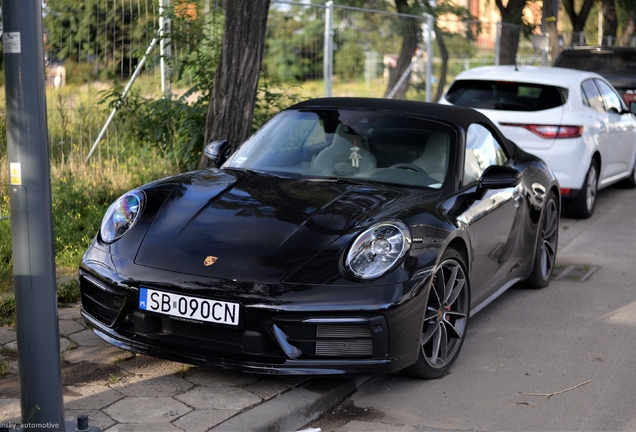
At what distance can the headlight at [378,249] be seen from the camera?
13.6ft

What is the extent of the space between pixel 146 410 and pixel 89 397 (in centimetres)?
31

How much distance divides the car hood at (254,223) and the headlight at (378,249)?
0.10 metres

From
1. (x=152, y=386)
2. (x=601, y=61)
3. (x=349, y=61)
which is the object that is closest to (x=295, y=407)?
(x=152, y=386)

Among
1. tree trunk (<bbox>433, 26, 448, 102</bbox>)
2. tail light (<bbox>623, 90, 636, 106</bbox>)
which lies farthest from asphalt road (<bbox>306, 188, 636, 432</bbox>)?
tree trunk (<bbox>433, 26, 448, 102</bbox>)

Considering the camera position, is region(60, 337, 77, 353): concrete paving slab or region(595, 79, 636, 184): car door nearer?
region(60, 337, 77, 353): concrete paving slab

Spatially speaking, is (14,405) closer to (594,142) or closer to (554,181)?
(554,181)

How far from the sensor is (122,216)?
4652 mm

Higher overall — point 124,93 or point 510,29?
point 510,29

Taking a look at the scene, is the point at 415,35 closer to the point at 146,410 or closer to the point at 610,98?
the point at 610,98

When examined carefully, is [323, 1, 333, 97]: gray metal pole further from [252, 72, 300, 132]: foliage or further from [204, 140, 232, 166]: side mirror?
[204, 140, 232, 166]: side mirror

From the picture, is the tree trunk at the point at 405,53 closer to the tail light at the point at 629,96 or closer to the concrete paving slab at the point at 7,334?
the tail light at the point at 629,96

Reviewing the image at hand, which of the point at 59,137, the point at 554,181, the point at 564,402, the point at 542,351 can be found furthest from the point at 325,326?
the point at 59,137

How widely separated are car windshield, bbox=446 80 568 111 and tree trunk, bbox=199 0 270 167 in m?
2.59

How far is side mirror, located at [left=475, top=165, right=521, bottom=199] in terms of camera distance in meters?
5.14
